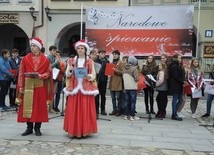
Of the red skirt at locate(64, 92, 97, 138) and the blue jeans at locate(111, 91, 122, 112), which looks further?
the blue jeans at locate(111, 91, 122, 112)

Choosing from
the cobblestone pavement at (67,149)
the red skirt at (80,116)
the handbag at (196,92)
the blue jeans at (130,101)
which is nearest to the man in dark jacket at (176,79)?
the handbag at (196,92)

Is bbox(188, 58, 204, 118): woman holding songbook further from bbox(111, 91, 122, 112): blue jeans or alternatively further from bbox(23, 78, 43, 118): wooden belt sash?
bbox(23, 78, 43, 118): wooden belt sash

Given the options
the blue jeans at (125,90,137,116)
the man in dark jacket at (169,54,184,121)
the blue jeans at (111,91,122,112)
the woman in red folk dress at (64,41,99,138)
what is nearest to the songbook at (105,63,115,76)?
the blue jeans at (111,91,122,112)

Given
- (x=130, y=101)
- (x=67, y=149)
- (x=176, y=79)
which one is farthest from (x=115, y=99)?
→ (x=67, y=149)

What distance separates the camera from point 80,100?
290 inches

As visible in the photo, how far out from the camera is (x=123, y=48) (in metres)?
18.3

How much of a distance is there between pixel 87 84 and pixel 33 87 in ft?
3.43

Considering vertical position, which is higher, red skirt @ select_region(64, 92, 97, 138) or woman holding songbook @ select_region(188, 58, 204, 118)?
woman holding songbook @ select_region(188, 58, 204, 118)

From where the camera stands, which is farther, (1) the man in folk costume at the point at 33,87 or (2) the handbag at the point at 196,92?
(2) the handbag at the point at 196,92

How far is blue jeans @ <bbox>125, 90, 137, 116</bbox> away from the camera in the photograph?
9945 millimetres

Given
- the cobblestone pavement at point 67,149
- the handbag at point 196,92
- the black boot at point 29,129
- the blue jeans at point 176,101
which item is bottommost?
the cobblestone pavement at point 67,149

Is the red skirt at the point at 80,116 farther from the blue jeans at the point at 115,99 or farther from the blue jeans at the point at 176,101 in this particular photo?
the blue jeans at the point at 176,101

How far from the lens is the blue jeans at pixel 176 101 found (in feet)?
33.8

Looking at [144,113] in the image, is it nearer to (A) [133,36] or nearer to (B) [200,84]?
(B) [200,84]
